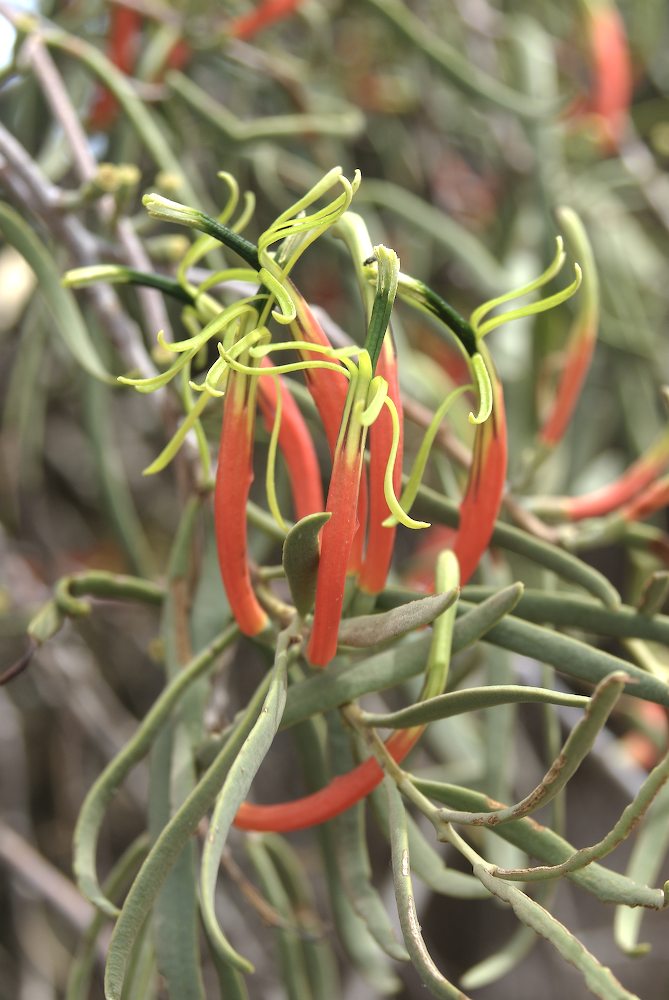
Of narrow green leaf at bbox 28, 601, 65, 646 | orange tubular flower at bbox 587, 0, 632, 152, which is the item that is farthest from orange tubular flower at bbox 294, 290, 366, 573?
orange tubular flower at bbox 587, 0, 632, 152

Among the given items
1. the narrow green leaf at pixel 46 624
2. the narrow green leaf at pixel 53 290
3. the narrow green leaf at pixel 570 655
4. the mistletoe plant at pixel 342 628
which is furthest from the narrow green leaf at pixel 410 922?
the narrow green leaf at pixel 53 290

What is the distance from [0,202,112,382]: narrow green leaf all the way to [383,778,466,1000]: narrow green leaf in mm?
327

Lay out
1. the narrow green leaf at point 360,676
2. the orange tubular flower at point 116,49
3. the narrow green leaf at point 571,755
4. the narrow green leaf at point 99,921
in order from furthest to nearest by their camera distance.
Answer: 1. the orange tubular flower at point 116,49
2. the narrow green leaf at point 99,921
3. the narrow green leaf at point 360,676
4. the narrow green leaf at point 571,755

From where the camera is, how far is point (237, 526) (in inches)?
16.7

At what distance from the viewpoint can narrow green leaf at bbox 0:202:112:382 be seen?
0.59m

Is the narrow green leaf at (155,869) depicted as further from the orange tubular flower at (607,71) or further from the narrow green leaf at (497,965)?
the orange tubular flower at (607,71)

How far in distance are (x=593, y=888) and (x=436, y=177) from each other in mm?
1180

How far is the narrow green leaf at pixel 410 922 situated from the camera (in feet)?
1.16

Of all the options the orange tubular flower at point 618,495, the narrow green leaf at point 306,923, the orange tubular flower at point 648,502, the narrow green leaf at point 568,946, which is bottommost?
the narrow green leaf at point 306,923

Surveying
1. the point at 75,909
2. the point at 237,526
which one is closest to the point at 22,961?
the point at 75,909

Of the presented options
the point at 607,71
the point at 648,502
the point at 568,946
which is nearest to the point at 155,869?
the point at 568,946

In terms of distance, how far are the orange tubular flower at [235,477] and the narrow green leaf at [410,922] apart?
127 millimetres

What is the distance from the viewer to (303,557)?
399 millimetres

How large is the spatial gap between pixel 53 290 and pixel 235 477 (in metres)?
0.26
